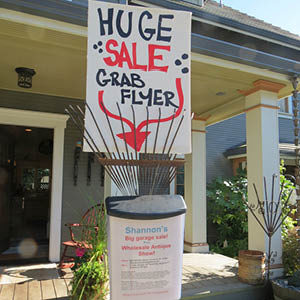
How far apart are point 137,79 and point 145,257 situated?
805mm

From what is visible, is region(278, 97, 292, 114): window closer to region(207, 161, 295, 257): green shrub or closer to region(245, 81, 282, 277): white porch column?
region(207, 161, 295, 257): green shrub

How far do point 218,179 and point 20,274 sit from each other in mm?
4489

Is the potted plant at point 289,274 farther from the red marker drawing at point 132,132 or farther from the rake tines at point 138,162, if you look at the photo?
the red marker drawing at point 132,132

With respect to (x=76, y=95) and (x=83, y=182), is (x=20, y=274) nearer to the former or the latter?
(x=83, y=182)

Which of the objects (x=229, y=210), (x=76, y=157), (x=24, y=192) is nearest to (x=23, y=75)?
(x=76, y=157)

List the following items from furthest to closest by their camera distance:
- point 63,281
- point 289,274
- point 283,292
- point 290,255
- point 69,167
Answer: point 69,167 < point 290,255 < point 289,274 < point 63,281 < point 283,292

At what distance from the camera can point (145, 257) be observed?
1.18 metres

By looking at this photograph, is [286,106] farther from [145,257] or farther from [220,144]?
[145,257]

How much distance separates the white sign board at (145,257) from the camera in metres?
1.16

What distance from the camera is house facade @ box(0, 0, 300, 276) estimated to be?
2465 mm

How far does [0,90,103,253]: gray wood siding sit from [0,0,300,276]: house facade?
0.04ft

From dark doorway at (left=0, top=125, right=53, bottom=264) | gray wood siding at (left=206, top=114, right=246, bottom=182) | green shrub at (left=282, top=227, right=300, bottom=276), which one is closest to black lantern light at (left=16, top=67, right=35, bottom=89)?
dark doorway at (left=0, top=125, right=53, bottom=264)

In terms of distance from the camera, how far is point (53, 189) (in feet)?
13.3

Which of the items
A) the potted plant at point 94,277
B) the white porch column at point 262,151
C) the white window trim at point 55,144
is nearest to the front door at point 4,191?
the white window trim at point 55,144
